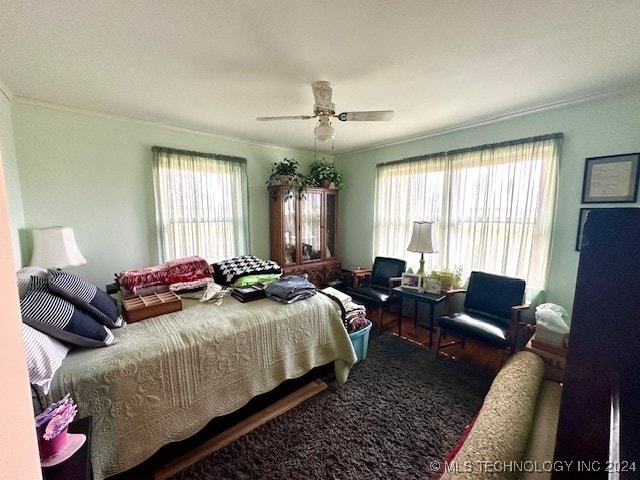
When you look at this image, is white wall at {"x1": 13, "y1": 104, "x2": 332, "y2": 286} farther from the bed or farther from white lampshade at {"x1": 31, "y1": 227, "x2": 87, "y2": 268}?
the bed

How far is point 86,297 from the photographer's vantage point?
1.54 metres

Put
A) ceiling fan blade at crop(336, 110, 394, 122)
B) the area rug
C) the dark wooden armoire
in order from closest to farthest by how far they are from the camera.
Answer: the dark wooden armoire, the area rug, ceiling fan blade at crop(336, 110, 394, 122)

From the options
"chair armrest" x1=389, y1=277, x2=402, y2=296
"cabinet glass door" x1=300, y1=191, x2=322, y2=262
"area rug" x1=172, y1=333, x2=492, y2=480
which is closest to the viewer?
"area rug" x1=172, y1=333, x2=492, y2=480

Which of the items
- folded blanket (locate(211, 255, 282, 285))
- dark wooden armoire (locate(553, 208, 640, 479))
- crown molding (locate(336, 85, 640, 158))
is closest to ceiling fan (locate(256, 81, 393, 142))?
folded blanket (locate(211, 255, 282, 285))

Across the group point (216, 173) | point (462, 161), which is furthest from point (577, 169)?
point (216, 173)

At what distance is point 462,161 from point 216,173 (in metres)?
3.17

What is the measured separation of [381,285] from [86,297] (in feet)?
10.2

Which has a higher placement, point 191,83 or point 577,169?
point 191,83

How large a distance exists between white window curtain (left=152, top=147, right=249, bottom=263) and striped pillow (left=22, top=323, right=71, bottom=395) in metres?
2.02

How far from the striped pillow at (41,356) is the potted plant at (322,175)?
3328 millimetres

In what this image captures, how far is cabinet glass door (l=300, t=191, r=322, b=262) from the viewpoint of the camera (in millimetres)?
3984

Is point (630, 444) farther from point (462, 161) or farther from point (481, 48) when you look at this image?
point (462, 161)

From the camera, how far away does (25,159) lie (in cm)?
237

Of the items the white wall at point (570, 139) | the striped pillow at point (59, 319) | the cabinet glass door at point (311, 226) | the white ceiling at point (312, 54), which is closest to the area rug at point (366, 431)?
the striped pillow at point (59, 319)
